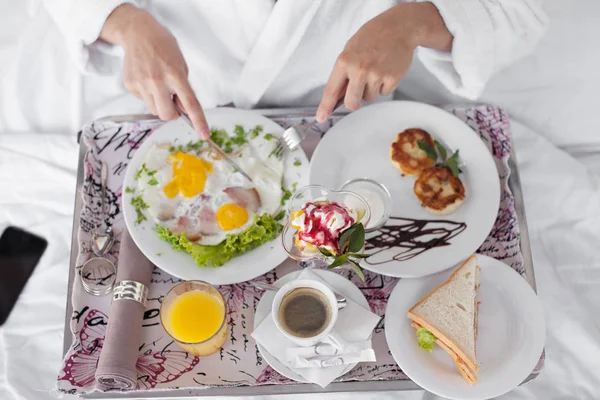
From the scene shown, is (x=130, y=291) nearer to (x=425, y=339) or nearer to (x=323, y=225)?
(x=323, y=225)

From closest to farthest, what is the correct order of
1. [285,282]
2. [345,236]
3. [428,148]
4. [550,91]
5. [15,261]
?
[345,236] < [285,282] < [428,148] < [15,261] < [550,91]

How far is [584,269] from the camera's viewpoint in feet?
5.92

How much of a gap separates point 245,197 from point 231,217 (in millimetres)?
70

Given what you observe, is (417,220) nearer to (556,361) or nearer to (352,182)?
(352,182)

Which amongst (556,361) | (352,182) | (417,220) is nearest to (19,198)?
(352,182)

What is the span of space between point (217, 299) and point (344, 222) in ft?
1.29

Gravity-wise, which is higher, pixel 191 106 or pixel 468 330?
pixel 191 106

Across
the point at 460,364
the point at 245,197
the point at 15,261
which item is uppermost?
the point at 245,197

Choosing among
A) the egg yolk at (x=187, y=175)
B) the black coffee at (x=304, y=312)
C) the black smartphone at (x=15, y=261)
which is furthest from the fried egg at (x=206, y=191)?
the black smartphone at (x=15, y=261)

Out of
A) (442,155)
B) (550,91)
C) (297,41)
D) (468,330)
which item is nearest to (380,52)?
(297,41)

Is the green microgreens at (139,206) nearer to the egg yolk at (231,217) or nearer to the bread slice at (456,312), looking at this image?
the egg yolk at (231,217)

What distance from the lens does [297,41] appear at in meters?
1.52

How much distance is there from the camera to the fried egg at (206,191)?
1477mm

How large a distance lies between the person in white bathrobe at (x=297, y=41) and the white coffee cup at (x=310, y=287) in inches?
16.4
